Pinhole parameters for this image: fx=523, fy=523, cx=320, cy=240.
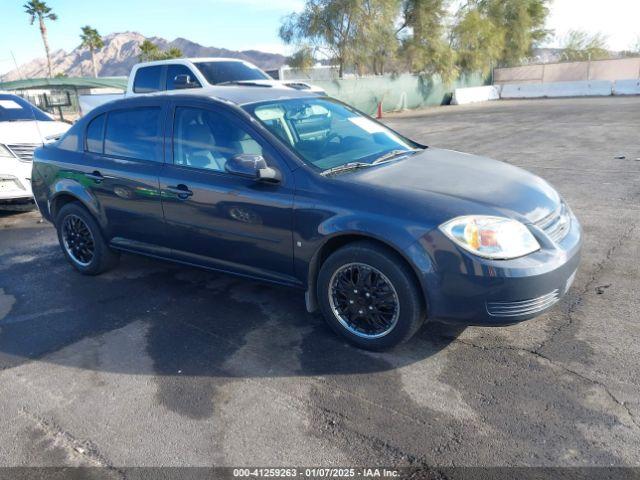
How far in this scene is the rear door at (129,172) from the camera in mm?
4352

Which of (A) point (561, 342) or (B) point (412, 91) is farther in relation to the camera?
(B) point (412, 91)

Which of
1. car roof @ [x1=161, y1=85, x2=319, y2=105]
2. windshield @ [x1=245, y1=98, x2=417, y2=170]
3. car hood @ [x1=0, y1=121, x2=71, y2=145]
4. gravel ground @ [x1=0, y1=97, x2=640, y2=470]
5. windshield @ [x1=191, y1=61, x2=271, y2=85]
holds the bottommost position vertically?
gravel ground @ [x1=0, y1=97, x2=640, y2=470]

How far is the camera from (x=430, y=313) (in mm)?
3221

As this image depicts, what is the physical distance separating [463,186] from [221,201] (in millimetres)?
1734

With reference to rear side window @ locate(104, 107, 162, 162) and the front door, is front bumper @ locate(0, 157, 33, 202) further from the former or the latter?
the front door

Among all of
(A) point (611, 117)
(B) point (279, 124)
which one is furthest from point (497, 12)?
(B) point (279, 124)

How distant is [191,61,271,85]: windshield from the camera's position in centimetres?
991

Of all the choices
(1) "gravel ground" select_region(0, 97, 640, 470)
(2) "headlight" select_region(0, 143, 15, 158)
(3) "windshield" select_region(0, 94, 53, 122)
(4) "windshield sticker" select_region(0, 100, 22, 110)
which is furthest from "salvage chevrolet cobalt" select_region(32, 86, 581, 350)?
(4) "windshield sticker" select_region(0, 100, 22, 110)

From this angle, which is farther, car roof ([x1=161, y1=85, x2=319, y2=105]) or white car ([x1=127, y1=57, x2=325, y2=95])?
white car ([x1=127, y1=57, x2=325, y2=95])

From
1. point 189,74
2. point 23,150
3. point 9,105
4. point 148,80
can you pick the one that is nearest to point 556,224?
point 23,150

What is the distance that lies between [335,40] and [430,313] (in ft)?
98.3

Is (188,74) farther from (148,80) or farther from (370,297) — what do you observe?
(370,297)

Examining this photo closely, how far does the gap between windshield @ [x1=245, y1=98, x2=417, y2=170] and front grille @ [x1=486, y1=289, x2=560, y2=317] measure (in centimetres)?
145

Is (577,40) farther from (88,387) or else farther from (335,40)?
(88,387)
